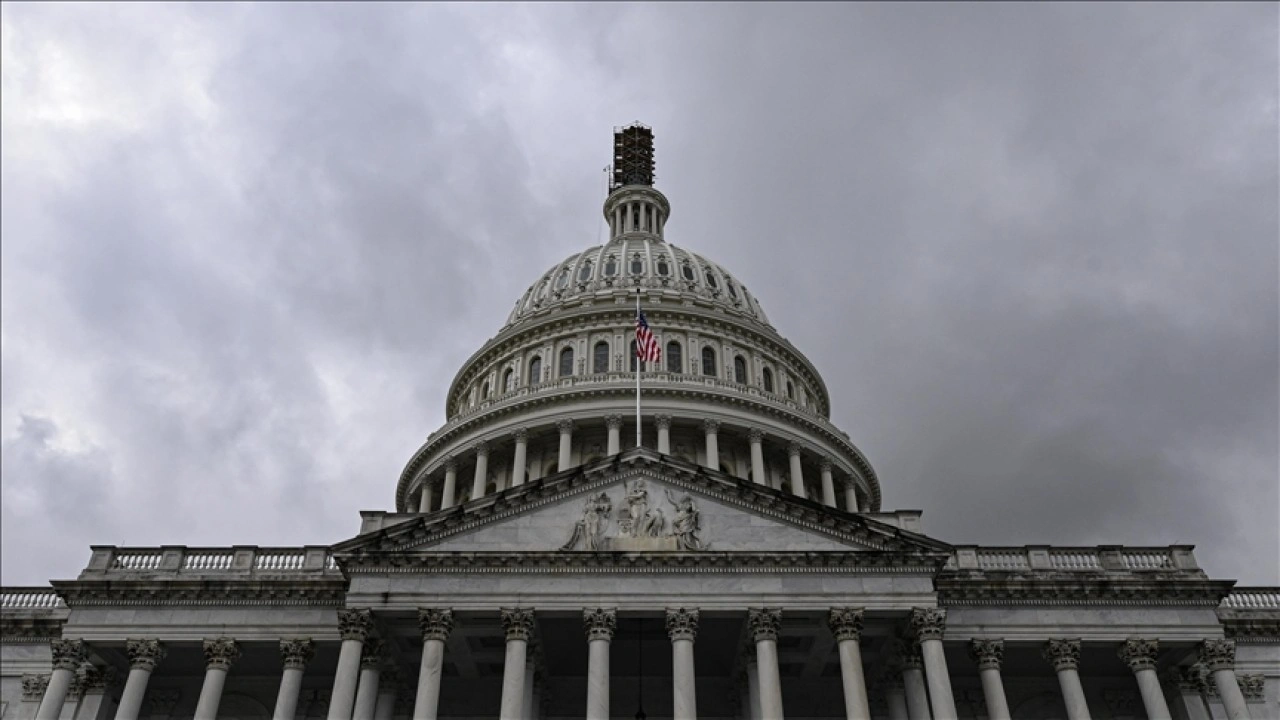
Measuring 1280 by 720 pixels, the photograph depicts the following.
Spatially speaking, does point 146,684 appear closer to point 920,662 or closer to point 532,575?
point 532,575

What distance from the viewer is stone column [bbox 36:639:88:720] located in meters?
37.3

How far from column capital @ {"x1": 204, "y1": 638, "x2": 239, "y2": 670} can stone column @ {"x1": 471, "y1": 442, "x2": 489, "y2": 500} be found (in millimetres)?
22674

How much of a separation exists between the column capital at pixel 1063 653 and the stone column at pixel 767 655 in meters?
10.7

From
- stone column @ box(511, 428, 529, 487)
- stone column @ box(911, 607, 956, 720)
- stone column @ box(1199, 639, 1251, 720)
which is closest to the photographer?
stone column @ box(911, 607, 956, 720)

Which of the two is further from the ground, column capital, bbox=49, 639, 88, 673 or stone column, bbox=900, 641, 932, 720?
column capital, bbox=49, 639, 88, 673

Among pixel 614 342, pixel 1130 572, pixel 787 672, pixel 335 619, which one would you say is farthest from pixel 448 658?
pixel 614 342

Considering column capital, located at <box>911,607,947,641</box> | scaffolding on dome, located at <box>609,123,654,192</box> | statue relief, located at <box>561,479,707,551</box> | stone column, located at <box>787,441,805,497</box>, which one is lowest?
column capital, located at <box>911,607,947,641</box>

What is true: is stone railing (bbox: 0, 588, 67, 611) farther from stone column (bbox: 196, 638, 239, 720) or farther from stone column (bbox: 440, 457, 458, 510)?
stone column (bbox: 440, 457, 458, 510)

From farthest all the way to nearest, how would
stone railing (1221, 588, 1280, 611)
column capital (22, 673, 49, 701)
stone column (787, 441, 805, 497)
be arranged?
stone column (787, 441, 805, 497) → stone railing (1221, 588, 1280, 611) → column capital (22, 673, 49, 701)

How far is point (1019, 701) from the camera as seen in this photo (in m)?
41.0

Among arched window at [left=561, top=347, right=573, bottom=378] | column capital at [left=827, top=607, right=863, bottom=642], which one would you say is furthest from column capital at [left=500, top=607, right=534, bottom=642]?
arched window at [left=561, top=347, right=573, bottom=378]

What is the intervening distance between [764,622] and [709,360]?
3517cm

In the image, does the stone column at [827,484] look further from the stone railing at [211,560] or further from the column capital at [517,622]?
the stone railing at [211,560]

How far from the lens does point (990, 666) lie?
37.1 metres
